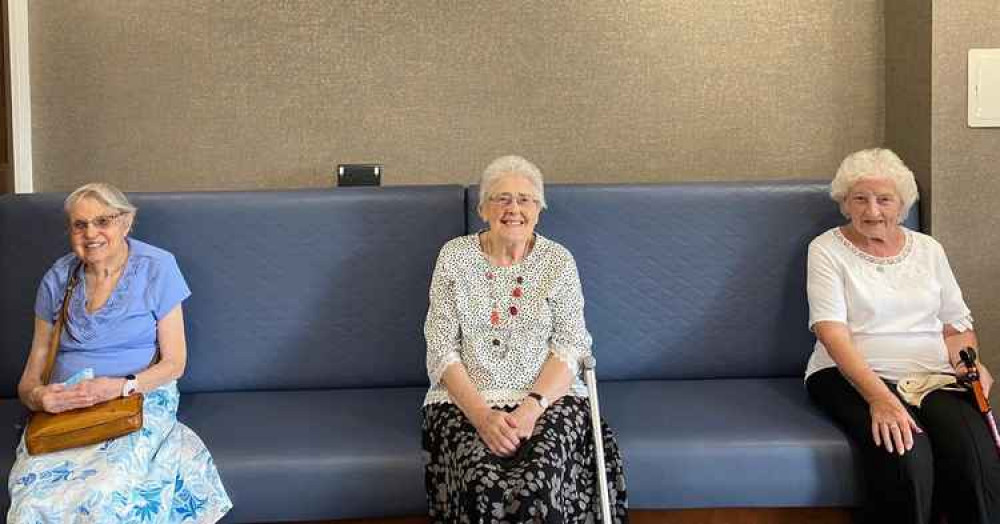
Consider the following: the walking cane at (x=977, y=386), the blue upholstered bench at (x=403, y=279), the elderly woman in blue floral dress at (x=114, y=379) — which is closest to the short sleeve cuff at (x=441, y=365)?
the blue upholstered bench at (x=403, y=279)

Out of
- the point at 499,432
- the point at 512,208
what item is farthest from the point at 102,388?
the point at 512,208

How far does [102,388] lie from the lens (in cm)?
223

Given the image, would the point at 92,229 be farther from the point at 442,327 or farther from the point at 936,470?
the point at 936,470

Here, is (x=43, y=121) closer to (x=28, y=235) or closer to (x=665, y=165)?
(x=28, y=235)

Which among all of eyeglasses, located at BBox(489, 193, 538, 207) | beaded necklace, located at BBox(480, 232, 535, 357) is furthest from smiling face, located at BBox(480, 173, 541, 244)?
beaded necklace, located at BBox(480, 232, 535, 357)

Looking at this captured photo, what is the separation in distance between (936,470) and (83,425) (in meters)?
1.92

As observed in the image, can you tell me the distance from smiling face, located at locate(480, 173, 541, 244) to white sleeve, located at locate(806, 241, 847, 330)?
0.76 m

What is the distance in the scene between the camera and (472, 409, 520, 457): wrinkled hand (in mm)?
2104

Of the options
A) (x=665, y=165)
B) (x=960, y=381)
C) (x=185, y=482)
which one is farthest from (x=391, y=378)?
(x=960, y=381)

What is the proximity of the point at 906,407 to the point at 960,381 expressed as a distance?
16cm

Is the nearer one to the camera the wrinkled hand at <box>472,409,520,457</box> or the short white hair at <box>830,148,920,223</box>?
the wrinkled hand at <box>472,409,520,457</box>

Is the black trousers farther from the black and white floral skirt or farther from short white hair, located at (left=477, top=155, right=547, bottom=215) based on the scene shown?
short white hair, located at (left=477, top=155, right=547, bottom=215)

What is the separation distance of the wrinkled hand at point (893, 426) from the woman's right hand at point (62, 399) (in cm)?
181

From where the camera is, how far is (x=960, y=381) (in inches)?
90.4
